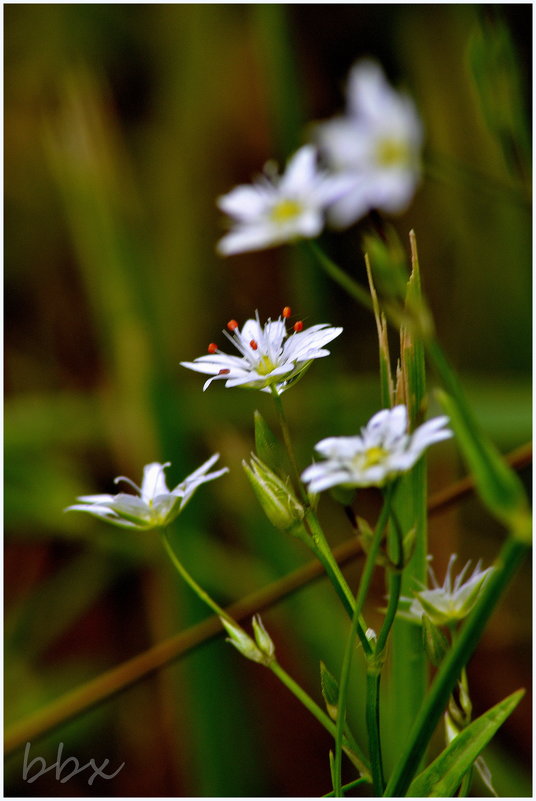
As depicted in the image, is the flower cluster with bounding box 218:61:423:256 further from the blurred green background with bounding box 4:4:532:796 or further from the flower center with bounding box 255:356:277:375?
the flower center with bounding box 255:356:277:375

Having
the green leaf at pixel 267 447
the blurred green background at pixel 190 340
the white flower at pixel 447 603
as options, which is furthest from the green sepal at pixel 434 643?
the blurred green background at pixel 190 340

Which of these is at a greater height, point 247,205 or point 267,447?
point 247,205

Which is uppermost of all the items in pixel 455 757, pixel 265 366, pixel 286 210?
pixel 286 210

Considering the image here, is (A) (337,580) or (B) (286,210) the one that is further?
(B) (286,210)

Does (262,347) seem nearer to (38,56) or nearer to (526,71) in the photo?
(526,71)

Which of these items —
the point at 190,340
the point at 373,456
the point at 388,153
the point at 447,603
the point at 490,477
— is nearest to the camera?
the point at 490,477

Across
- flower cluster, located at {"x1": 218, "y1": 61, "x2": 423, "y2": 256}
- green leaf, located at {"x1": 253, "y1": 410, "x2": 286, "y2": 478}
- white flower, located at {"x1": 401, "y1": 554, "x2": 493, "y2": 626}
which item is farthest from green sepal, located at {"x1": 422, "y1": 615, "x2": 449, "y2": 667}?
flower cluster, located at {"x1": 218, "y1": 61, "x2": 423, "y2": 256}

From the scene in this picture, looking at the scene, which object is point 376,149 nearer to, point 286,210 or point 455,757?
point 286,210

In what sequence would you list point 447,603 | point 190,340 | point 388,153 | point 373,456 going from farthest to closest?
1. point 190,340
2. point 388,153
3. point 447,603
4. point 373,456

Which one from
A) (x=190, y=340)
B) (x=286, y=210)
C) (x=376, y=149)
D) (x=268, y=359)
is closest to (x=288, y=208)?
(x=286, y=210)
